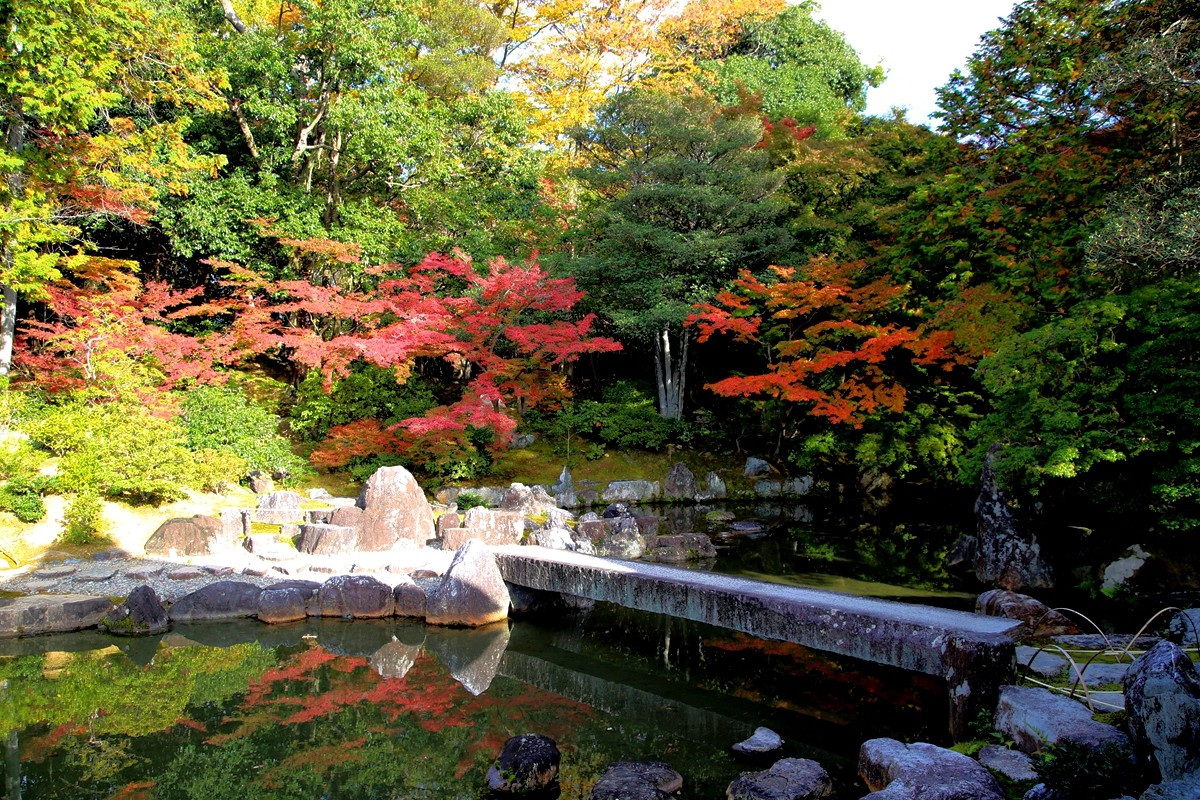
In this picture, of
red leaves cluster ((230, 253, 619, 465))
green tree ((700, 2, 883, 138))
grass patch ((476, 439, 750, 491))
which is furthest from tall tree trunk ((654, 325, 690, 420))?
green tree ((700, 2, 883, 138))

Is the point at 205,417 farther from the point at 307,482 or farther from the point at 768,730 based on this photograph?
the point at 768,730

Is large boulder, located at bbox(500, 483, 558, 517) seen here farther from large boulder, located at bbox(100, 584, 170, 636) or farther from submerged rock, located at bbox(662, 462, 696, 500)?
large boulder, located at bbox(100, 584, 170, 636)

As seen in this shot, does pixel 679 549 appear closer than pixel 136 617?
No

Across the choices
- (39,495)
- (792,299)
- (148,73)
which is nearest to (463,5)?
(148,73)

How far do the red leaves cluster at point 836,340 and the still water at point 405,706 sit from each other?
19.8 feet

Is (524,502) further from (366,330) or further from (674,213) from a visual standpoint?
(674,213)

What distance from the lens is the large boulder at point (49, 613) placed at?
23.7 feet

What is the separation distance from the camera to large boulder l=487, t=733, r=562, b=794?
4.47 m

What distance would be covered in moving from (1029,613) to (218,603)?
328 inches

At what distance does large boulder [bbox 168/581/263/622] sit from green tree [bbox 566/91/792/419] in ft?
32.5

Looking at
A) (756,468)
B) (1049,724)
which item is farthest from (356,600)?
(756,468)

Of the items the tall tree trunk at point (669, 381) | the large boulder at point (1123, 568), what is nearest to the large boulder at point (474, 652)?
the large boulder at point (1123, 568)

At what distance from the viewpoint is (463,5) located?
802 inches

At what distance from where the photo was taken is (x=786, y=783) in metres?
4.24
